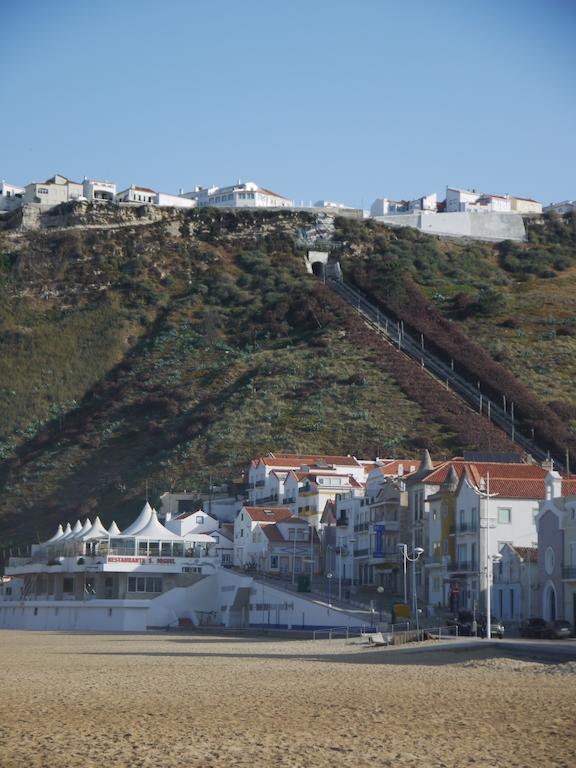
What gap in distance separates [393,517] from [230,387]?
136ft

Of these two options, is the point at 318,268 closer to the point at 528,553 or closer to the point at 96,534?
the point at 96,534

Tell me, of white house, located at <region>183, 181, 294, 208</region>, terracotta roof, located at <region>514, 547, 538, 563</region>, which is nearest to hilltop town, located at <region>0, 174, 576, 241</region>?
white house, located at <region>183, 181, 294, 208</region>

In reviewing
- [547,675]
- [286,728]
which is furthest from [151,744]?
[547,675]

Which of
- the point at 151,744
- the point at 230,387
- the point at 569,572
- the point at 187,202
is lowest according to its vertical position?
the point at 151,744

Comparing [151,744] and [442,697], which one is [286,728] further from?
[442,697]

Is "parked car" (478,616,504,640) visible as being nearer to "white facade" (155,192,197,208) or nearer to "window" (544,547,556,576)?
"window" (544,547,556,576)

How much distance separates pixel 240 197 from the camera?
161375 millimetres

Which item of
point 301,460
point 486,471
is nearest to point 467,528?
point 486,471

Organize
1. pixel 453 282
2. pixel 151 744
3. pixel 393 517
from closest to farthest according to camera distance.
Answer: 1. pixel 151 744
2. pixel 393 517
3. pixel 453 282

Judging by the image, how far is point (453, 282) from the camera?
138000mm

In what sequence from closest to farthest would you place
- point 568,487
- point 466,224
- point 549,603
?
point 549,603, point 568,487, point 466,224

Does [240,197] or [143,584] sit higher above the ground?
[240,197]

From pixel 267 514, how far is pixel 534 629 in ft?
112

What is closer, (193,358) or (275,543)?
(275,543)
